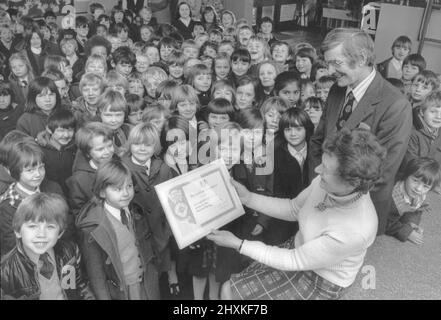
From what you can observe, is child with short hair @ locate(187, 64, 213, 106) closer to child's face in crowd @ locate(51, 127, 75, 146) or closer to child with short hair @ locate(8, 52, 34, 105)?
child's face in crowd @ locate(51, 127, 75, 146)

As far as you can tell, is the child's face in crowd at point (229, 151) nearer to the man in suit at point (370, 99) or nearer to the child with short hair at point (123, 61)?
the man in suit at point (370, 99)

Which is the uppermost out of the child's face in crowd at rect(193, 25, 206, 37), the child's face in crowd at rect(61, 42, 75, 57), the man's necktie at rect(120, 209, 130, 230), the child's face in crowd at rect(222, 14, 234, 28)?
the child's face in crowd at rect(222, 14, 234, 28)

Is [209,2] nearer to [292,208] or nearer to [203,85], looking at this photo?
[203,85]

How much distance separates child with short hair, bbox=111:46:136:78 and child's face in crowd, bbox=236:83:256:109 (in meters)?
1.57

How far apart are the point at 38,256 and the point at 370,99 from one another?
2.07 metres

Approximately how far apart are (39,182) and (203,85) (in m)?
2.16

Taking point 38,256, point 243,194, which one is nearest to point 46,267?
point 38,256

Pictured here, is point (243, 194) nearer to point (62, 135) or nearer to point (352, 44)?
point (352, 44)

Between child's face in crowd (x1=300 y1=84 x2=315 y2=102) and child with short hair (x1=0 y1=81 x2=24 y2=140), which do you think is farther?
child's face in crowd (x1=300 y1=84 x2=315 y2=102)

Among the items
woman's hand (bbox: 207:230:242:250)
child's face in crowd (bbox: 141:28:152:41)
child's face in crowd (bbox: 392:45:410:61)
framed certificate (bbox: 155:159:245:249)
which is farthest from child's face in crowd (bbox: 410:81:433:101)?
child's face in crowd (bbox: 141:28:152:41)

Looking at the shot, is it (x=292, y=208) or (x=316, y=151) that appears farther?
(x=316, y=151)

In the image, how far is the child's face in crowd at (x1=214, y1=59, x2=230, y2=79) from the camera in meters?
4.61

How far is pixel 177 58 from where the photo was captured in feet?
16.1
